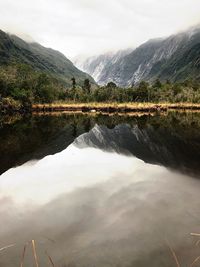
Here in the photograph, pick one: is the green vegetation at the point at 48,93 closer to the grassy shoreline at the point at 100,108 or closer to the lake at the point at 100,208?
the grassy shoreline at the point at 100,108

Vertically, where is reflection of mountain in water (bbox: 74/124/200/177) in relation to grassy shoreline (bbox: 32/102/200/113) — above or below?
above

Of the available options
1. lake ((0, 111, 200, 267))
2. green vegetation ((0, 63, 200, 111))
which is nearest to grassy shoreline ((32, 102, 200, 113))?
green vegetation ((0, 63, 200, 111))

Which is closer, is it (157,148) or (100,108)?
(157,148)

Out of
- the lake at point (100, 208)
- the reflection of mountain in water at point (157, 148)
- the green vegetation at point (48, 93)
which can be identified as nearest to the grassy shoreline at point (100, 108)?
the green vegetation at point (48, 93)

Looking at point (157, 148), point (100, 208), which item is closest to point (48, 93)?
point (157, 148)

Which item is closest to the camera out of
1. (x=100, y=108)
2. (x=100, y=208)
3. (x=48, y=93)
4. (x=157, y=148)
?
(x=100, y=208)

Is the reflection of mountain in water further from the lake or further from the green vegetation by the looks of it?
the green vegetation

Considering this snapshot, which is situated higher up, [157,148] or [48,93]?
[157,148]

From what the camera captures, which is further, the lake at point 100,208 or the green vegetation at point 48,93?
the green vegetation at point 48,93

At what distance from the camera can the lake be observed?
10172 mm

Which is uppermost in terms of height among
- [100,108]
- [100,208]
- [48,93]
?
[100,208]

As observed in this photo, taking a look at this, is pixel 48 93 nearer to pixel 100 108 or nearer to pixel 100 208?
pixel 100 108

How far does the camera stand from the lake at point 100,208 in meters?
10.2

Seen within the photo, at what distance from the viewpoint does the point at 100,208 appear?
569 inches
